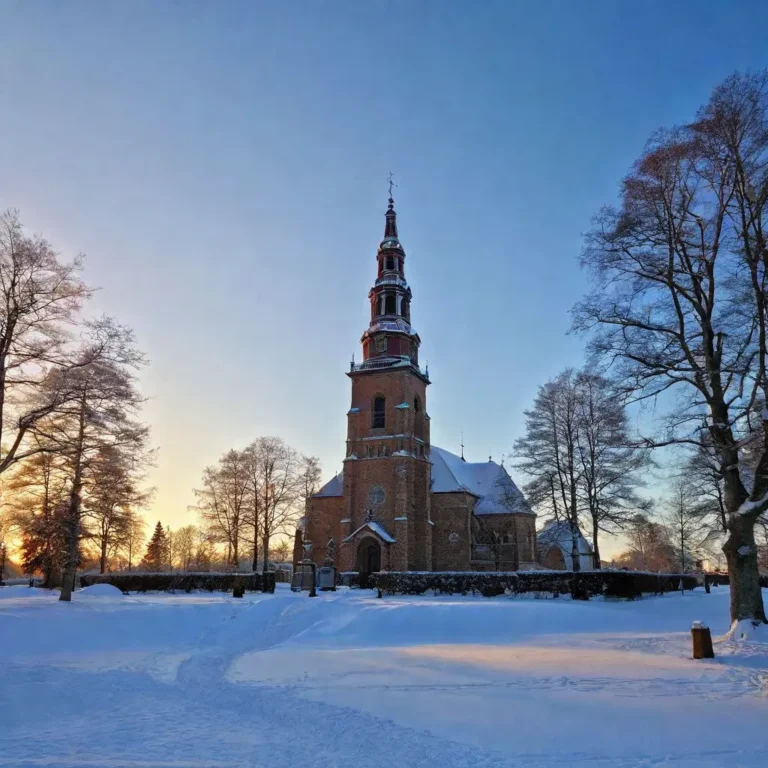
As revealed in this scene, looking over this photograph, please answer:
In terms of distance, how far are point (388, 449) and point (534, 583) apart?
1947 cm

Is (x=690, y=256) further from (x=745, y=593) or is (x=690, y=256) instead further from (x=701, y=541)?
(x=701, y=541)

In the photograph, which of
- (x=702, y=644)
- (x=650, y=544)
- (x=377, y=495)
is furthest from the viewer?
(x=650, y=544)

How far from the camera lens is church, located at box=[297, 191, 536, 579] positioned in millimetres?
41344

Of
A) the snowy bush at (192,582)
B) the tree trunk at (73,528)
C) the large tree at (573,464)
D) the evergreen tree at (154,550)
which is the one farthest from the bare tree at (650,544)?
the evergreen tree at (154,550)

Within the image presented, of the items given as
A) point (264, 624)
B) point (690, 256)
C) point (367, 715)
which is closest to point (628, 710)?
point (367, 715)

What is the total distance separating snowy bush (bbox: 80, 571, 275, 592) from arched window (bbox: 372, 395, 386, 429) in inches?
603

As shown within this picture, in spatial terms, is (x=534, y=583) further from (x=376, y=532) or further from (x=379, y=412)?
(x=379, y=412)

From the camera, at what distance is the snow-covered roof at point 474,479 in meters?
44.9

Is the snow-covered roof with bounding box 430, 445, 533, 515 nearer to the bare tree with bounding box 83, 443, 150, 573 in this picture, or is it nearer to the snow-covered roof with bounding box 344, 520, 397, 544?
the snow-covered roof with bounding box 344, 520, 397, 544

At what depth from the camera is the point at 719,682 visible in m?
9.22

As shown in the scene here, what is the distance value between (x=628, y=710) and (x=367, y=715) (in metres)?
3.13

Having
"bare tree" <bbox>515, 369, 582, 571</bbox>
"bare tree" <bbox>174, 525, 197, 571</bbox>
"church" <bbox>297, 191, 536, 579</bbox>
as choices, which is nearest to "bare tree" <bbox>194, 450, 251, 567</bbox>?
"church" <bbox>297, 191, 536, 579</bbox>

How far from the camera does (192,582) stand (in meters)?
31.6

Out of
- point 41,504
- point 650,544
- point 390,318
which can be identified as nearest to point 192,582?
point 41,504
